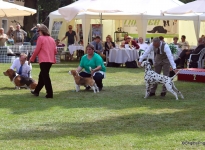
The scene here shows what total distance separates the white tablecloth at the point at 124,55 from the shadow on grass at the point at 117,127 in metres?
12.3

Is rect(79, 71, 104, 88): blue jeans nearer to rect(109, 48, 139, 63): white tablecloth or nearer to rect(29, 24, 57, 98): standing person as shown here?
rect(29, 24, 57, 98): standing person

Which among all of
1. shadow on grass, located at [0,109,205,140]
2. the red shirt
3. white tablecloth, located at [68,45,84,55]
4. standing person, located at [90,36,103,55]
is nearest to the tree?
white tablecloth, located at [68,45,84,55]

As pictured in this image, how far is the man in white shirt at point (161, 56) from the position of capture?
12.5 m

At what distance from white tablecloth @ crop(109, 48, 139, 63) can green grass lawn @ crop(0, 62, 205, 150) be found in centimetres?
747

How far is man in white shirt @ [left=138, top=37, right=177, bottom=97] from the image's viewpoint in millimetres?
12500

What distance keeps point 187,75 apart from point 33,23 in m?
22.3

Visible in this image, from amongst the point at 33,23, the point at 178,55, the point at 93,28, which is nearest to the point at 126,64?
the point at 178,55

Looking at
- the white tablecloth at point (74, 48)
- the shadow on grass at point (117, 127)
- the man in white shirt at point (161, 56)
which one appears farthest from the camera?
the white tablecloth at point (74, 48)

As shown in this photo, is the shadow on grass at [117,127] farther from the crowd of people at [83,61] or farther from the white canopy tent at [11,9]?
the white canopy tent at [11,9]

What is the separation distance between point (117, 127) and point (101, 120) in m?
0.74

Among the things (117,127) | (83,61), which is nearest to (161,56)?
(83,61)

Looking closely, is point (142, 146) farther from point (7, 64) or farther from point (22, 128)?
point (7, 64)

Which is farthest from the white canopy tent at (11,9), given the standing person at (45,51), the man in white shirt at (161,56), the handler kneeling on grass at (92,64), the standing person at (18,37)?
the man in white shirt at (161,56)

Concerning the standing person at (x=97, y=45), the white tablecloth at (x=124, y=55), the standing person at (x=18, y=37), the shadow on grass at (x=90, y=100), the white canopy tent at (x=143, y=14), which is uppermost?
the white canopy tent at (x=143, y=14)
